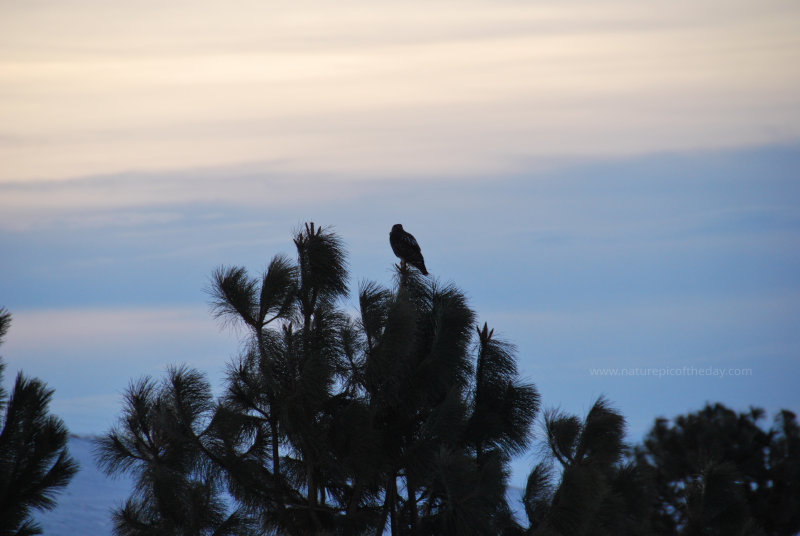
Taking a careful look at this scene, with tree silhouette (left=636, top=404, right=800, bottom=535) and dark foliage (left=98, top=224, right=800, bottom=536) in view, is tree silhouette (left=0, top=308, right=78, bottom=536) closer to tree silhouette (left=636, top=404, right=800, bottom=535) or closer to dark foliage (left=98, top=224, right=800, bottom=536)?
dark foliage (left=98, top=224, right=800, bottom=536)

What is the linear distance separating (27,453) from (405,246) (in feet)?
18.0

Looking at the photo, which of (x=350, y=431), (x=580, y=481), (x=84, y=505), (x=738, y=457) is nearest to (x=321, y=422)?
(x=350, y=431)

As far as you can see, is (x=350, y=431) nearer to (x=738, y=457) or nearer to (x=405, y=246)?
(x=405, y=246)

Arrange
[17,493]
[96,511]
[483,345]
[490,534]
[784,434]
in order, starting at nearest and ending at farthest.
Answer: [17,493], [490,534], [483,345], [784,434], [96,511]

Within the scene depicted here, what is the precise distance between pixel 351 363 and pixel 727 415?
788 inches

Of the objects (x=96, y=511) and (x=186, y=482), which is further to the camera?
(x=96, y=511)

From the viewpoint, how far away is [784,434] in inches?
958

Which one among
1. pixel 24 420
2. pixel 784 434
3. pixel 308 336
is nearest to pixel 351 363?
pixel 308 336

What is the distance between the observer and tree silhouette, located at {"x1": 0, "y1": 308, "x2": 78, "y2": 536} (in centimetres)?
649

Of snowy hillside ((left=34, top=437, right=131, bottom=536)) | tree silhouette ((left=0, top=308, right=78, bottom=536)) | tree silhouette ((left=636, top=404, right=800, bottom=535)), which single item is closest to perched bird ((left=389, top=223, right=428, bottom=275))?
tree silhouette ((left=0, top=308, right=78, bottom=536))

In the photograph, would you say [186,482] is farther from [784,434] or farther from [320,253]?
[784,434]

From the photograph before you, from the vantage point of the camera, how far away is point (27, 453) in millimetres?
6586

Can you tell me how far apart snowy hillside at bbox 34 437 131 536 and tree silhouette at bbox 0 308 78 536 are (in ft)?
78.3

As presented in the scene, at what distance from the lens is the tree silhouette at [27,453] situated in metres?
6.49
